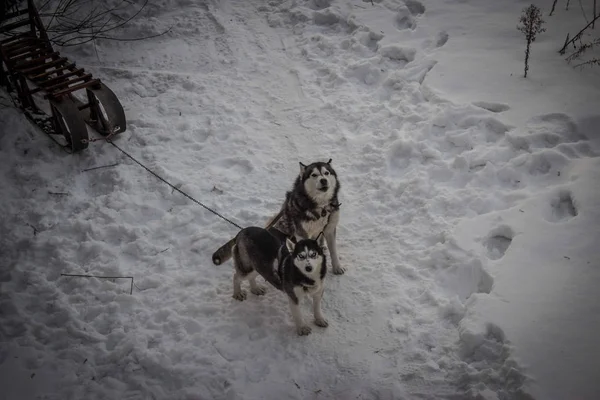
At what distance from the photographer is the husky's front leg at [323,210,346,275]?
544cm

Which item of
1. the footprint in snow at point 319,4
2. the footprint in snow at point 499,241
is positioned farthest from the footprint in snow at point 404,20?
the footprint in snow at point 499,241

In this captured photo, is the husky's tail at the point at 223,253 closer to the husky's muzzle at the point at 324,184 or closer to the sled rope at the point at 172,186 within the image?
the sled rope at the point at 172,186

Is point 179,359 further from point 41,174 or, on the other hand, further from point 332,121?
point 332,121

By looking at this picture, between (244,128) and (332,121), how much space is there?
1.56 metres

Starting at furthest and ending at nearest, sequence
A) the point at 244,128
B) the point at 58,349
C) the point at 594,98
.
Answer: the point at 244,128 → the point at 594,98 → the point at 58,349

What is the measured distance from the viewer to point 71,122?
667 centimetres

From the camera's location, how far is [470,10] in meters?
9.06

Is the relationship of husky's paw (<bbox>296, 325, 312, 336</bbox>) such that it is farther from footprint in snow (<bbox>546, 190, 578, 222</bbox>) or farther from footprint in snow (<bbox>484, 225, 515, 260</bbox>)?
footprint in snow (<bbox>546, 190, 578, 222</bbox>)

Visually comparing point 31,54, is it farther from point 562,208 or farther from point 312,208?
point 562,208

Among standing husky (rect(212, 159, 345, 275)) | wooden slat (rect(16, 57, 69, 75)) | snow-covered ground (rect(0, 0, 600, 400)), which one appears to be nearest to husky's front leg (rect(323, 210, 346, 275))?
standing husky (rect(212, 159, 345, 275))

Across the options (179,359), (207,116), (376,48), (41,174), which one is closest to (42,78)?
(41,174)

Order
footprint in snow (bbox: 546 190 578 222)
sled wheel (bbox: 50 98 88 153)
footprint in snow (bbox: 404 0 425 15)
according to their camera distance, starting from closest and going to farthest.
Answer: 1. footprint in snow (bbox: 546 190 578 222)
2. sled wheel (bbox: 50 98 88 153)
3. footprint in snow (bbox: 404 0 425 15)

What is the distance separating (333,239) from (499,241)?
2012mm

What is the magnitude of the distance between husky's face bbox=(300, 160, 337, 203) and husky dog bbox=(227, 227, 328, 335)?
60 centimetres
